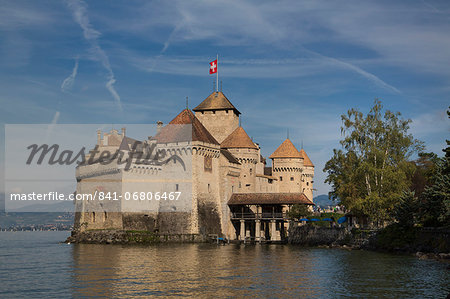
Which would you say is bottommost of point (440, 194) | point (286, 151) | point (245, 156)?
point (440, 194)

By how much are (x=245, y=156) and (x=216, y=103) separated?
32.7ft

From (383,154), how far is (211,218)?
1981 cm

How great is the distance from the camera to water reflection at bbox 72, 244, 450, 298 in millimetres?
23766

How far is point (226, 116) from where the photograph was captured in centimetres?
6850

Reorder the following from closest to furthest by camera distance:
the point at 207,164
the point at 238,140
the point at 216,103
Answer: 1. the point at 207,164
2. the point at 238,140
3. the point at 216,103

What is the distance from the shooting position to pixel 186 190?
5456 centimetres

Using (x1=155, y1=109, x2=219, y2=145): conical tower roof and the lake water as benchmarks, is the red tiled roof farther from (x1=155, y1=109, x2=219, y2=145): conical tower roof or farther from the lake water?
the lake water

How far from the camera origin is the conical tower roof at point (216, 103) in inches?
2715

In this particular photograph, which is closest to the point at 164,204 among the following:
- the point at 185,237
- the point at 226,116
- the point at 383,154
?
the point at 185,237

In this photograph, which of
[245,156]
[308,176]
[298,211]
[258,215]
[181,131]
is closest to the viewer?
[298,211]

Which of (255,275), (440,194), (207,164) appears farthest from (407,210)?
(207,164)

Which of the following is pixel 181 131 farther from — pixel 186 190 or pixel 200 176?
pixel 186 190

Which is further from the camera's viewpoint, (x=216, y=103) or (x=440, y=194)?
(x=216, y=103)

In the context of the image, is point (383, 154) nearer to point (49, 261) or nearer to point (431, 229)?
point (431, 229)
